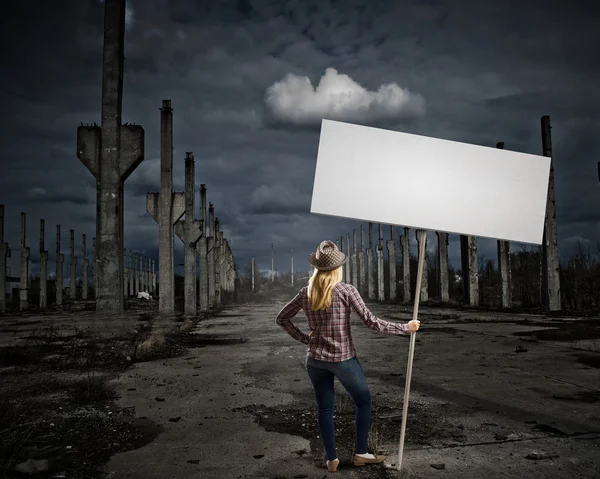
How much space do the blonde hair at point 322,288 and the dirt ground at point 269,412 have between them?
4.09ft

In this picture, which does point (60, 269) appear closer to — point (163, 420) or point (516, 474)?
point (163, 420)

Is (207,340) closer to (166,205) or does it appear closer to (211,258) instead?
(166,205)

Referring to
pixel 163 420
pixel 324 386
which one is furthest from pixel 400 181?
pixel 163 420

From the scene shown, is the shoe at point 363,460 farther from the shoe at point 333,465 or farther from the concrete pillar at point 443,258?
the concrete pillar at point 443,258

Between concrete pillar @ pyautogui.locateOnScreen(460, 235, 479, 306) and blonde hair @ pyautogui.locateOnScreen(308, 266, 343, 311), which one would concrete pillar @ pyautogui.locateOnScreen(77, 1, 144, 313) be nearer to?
blonde hair @ pyautogui.locateOnScreen(308, 266, 343, 311)

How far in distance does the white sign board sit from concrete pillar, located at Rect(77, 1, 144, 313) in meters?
6.16

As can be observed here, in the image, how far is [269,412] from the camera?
519 cm

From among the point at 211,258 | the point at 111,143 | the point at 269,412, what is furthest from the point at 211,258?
the point at 269,412

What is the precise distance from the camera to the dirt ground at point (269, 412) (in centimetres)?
364

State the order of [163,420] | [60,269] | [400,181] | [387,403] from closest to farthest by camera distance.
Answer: [400,181], [163,420], [387,403], [60,269]

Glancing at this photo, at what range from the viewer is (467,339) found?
11.2m

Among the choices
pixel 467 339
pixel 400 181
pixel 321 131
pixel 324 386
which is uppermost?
pixel 321 131

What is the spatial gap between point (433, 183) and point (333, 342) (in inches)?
55.7

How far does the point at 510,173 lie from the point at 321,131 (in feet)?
5.07
